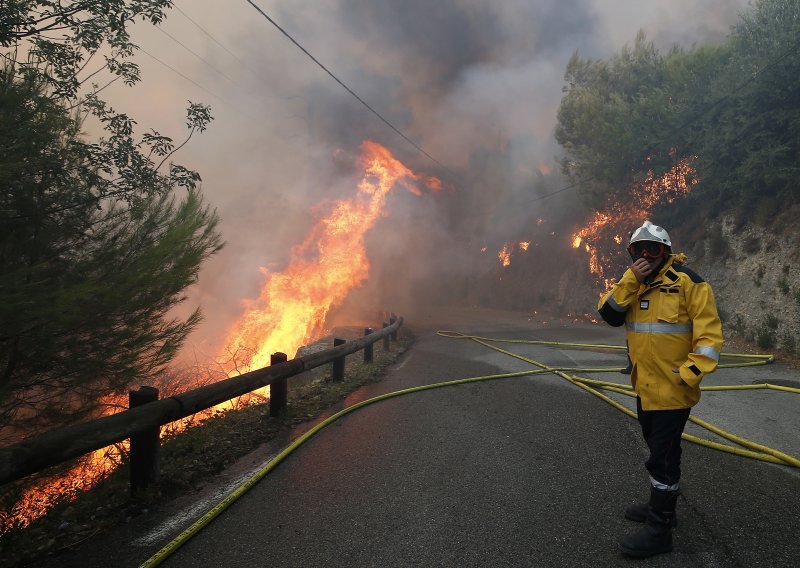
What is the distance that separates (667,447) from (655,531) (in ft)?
1.69

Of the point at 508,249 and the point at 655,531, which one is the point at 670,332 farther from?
the point at 508,249

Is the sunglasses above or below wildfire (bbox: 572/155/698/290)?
below

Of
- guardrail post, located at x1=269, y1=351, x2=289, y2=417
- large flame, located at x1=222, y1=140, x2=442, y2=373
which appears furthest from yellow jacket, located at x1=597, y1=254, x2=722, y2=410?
large flame, located at x1=222, y1=140, x2=442, y2=373

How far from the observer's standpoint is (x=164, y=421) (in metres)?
3.65

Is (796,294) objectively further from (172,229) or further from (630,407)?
(172,229)

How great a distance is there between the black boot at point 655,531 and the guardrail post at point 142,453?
3.52 metres

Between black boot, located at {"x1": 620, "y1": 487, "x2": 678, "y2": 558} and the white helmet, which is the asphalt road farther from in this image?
the white helmet

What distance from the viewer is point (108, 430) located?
312 centimetres

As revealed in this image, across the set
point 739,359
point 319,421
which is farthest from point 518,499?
point 739,359

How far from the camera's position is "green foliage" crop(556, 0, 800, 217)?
11.9m

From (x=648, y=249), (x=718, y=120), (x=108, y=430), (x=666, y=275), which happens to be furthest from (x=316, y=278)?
(x=666, y=275)

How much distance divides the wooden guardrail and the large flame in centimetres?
988

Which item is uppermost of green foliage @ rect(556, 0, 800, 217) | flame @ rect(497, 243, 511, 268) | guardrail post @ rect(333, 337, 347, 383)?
green foliage @ rect(556, 0, 800, 217)

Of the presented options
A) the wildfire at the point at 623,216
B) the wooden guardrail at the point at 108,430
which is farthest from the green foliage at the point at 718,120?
the wooden guardrail at the point at 108,430
